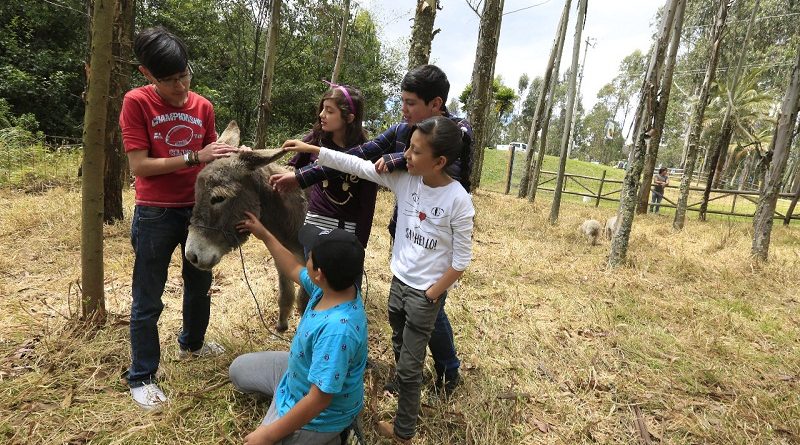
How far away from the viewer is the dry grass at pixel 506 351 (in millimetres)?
2818

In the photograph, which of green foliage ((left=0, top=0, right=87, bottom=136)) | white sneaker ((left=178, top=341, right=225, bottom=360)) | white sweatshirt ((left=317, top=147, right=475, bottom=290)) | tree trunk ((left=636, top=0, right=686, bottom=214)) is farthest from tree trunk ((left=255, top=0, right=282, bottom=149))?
green foliage ((left=0, top=0, right=87, bottom=136))

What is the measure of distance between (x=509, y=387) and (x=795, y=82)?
28.0 ft

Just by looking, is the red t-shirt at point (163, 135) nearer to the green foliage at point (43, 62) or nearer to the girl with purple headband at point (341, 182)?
the girl with purple headband at point (341, 182)

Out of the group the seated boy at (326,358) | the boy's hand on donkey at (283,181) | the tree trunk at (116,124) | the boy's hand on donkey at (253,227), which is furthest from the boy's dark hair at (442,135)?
the tree trunk at (116,124)

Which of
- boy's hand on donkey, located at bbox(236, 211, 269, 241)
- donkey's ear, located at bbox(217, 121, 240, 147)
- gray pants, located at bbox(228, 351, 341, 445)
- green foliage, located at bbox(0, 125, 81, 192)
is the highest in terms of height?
donkey's ear, located at bbox(217, 121, 240, 147)

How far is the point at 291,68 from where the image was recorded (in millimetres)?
20797

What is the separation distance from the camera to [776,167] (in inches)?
299

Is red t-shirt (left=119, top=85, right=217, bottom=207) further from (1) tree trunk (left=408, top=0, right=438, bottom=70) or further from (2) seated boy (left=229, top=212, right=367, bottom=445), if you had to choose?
(1) tree trunk (left=408, top=0, right=438, bottom=70)

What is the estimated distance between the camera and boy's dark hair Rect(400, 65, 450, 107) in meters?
2.71

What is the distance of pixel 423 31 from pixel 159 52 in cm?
512

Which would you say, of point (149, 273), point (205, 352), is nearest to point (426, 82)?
point (149, 273)

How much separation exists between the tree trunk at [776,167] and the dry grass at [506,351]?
0.63 meters

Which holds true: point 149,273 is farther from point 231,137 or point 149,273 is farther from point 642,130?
point 642,130

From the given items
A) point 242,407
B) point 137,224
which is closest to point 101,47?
point 137,224
